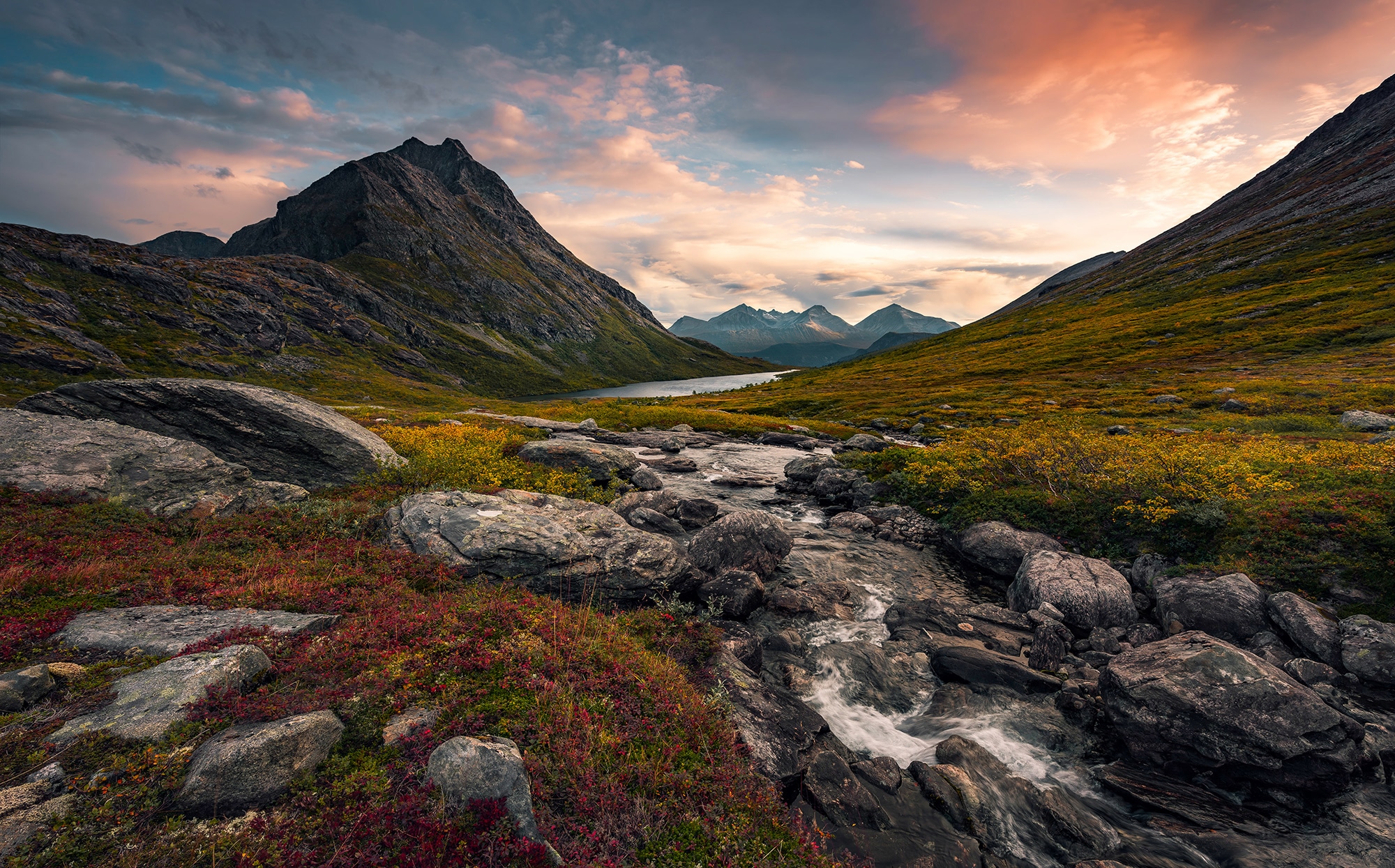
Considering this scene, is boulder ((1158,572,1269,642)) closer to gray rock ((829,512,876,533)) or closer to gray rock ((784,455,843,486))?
gray rock ((829,512,876,533))

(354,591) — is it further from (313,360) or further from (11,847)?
(313,360)

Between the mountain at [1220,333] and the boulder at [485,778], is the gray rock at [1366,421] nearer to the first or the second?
the mountain at [1220,333]

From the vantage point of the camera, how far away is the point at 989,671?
14531mm

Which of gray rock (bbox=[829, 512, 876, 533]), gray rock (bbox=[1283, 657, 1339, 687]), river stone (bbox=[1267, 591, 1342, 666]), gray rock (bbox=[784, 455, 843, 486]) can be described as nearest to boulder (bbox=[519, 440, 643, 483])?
gray rock (bbox=[784, 455, 843, 486])

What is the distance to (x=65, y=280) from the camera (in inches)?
4975

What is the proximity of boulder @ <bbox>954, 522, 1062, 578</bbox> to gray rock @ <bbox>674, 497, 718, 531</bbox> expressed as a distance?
41.5 ft

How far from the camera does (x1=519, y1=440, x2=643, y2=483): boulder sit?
29.0m

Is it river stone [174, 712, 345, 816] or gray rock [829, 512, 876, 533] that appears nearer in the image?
river stone [174, 712, 345, 816]

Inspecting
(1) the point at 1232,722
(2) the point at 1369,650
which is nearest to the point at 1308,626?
(2) the point at 1369,650

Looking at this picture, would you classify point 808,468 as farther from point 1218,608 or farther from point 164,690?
point 164,690

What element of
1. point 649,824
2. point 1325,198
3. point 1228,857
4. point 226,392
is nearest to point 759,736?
point 649,824

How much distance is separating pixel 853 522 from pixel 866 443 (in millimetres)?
20935

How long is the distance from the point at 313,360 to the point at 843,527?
181458 millimetres

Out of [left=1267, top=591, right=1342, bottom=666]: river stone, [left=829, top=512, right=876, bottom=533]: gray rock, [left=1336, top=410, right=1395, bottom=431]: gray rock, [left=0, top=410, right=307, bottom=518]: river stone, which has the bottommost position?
[left=829, top=512, right=876, bottom=533]: gray rock
